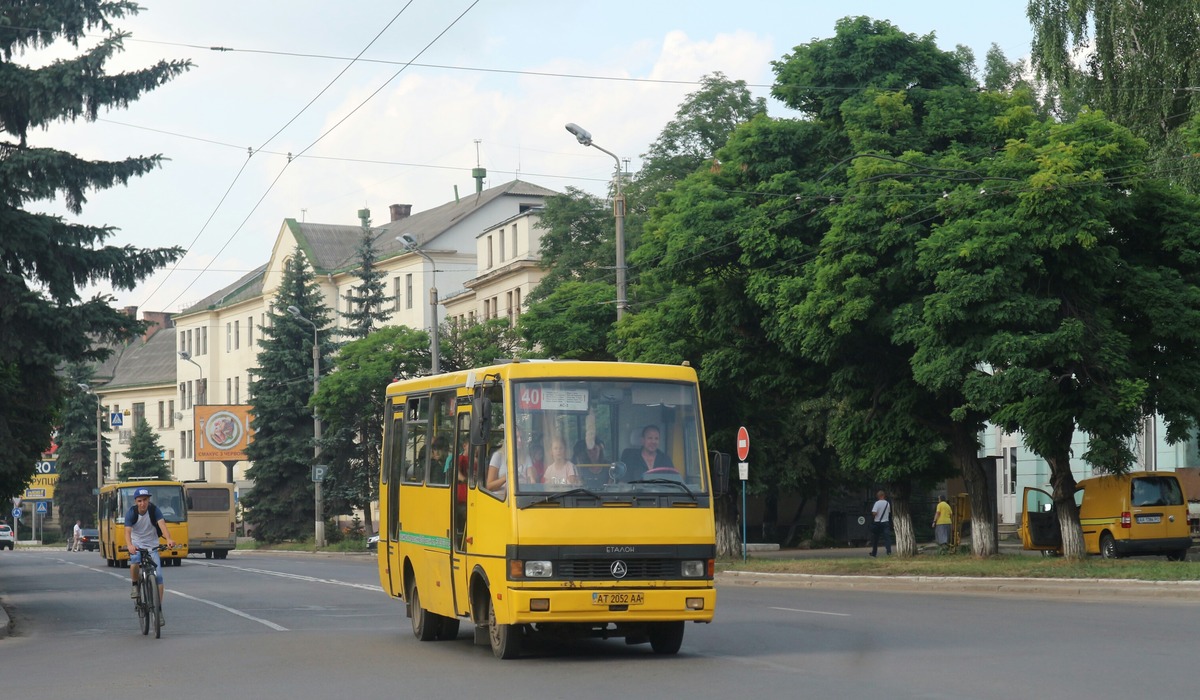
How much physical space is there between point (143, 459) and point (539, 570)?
8810 centimetres

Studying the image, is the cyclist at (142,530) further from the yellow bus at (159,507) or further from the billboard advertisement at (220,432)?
the billboard advertisement at (220,432)

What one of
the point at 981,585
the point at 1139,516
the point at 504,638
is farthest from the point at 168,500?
the point at 504,638

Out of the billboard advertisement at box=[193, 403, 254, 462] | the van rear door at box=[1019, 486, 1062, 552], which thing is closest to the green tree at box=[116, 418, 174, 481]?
the billboard advertisement at box=[193, 403, 254, 462]

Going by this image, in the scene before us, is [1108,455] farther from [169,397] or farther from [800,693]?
[169,397]

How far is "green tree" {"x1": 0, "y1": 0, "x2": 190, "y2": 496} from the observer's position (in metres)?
26.7

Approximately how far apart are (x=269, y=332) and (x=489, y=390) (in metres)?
64.0

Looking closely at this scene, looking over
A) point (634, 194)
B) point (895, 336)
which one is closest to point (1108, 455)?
point (895, 336)

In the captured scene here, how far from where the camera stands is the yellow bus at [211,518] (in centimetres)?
5984

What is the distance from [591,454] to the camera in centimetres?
1464

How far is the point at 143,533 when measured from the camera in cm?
1986

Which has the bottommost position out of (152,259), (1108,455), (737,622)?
(737,622)

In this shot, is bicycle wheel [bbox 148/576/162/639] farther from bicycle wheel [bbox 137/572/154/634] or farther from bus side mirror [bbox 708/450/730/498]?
bus side mirror [bbox 708/450/730/498]

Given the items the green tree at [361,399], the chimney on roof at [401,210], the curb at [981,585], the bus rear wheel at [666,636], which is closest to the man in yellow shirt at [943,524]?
the curb at [981,585]

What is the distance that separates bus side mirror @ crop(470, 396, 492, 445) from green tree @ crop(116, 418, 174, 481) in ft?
283
